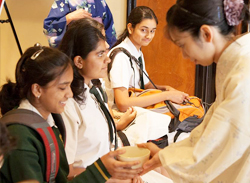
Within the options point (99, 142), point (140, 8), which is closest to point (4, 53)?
point (140, 8)

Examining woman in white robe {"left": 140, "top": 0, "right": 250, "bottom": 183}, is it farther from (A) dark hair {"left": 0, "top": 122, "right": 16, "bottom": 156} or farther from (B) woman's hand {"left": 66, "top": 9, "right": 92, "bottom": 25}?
(B) woman's hand {"left": 66, "top": 9, "right": 92, "bottom": 25}

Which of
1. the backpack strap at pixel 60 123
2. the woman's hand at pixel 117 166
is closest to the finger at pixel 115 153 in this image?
the woman's hand at pixel 117 166

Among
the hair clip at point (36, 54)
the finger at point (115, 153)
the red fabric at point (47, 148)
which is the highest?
the hair clip at point (36, 54)

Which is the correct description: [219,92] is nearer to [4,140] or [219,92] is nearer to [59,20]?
[4,140]

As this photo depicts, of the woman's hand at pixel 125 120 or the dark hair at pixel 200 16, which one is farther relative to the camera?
the woman's hand at pixel 125 120

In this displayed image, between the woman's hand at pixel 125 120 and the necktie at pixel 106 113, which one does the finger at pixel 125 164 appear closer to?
the necktie at pixel 106 113

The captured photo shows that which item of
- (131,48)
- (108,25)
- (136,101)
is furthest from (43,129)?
(108,25)

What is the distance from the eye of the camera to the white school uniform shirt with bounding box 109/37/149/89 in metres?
2.35

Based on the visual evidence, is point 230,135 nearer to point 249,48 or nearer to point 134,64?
point 249,48

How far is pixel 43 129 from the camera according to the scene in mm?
1181

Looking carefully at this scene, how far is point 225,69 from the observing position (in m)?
1.10

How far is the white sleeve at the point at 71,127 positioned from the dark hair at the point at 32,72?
11.0 inches

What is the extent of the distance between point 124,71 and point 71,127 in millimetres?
936

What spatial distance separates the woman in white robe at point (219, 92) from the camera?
0.99m
